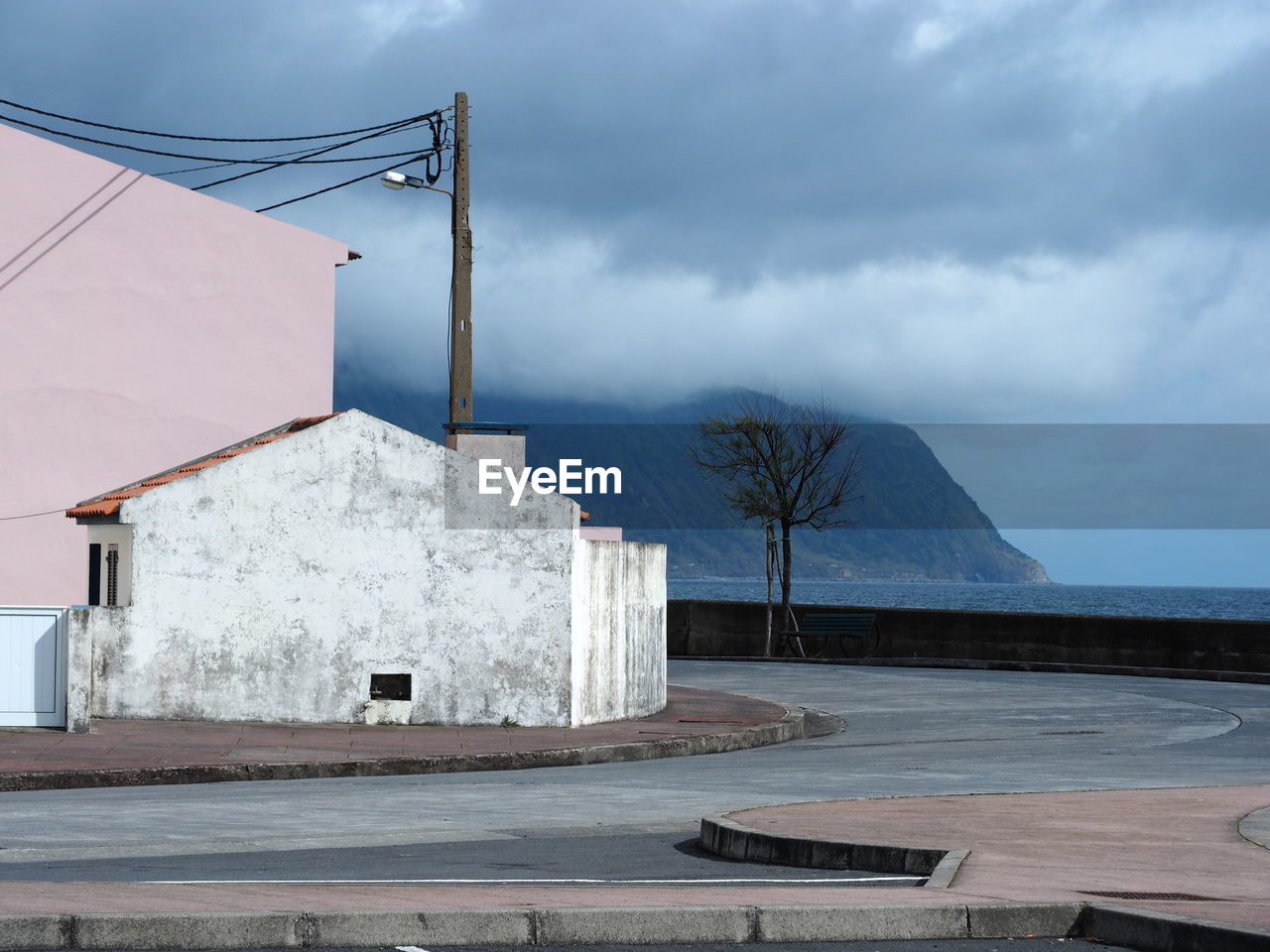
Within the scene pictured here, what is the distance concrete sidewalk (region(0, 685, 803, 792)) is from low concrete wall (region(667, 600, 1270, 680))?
44.9 ft

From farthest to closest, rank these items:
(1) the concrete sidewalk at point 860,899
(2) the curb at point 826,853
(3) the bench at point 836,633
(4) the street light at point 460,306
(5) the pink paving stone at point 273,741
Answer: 1. (3) the bench at point 836,633
2. (4) the street light at point 460,306
3. (5) the pink paving stone at point 273,741
4. (2) the curb at point 826,853
5. (1) the concrete sidewalk at point 860,899

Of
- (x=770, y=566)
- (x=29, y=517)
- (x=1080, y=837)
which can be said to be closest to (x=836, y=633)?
(x=770, y=566)

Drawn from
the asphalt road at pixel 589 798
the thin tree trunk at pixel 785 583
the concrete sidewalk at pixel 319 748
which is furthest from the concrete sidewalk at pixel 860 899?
the thin tree trunk at pixel 785 583

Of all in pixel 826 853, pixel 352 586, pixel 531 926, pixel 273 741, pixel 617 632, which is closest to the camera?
pixel 531 926

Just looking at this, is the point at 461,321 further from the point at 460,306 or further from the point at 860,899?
the point at 860,899

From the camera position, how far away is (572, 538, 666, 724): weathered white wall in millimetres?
18812

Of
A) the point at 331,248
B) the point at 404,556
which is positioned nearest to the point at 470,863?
the point at 404,556

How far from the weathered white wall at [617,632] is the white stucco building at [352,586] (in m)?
0.15

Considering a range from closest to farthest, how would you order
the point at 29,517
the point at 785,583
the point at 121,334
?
the point at 29,517, the point at 121,334, the point at 785,583

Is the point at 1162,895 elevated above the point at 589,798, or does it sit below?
above

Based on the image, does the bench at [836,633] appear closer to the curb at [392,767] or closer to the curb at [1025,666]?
the curb at [1025,666]

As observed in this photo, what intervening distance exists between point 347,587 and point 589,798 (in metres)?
6.24

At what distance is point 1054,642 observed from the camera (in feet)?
108

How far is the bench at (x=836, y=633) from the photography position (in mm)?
35875
